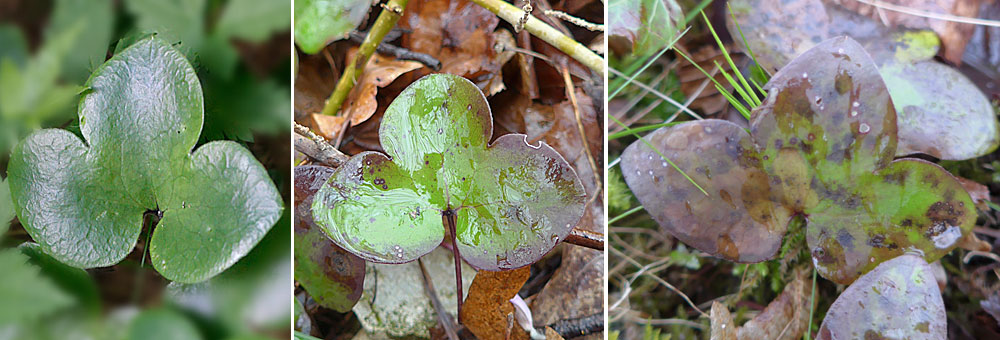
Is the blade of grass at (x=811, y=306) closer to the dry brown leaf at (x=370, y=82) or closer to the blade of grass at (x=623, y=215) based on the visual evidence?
the blade of grass at (x=623, y=215)

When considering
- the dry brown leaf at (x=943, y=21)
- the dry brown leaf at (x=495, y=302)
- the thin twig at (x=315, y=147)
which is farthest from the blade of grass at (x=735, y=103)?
the thin twig at (x=315, y=147)

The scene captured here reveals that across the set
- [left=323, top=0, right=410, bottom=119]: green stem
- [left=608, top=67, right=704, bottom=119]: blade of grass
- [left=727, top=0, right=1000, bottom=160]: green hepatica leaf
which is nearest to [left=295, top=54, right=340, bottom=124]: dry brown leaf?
[left=323, top=0, right=410, bottom=119]: green stem

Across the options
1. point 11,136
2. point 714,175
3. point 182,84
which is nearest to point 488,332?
point 714,175

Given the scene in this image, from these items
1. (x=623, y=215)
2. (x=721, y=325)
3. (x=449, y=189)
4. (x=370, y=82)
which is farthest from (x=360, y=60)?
(x=721, y=325)

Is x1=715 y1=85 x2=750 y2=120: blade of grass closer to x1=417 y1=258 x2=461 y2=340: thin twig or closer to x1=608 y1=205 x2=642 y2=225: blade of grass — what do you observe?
x1=608 y1=205 x2=642 y2=225: blade of grass

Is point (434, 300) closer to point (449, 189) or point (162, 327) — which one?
point (449, 189)
